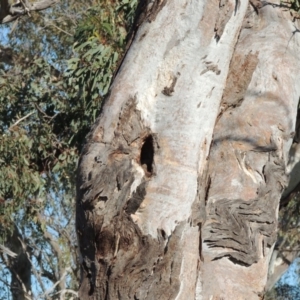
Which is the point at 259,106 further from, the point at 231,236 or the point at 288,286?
the point at 288,286

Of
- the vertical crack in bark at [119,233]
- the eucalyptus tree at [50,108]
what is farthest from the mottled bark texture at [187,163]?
the eucalyptus tree at [50,108]

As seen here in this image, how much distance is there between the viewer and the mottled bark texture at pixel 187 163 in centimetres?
238

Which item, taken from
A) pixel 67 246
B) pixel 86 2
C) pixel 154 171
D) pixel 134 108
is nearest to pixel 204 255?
pixel 154 171

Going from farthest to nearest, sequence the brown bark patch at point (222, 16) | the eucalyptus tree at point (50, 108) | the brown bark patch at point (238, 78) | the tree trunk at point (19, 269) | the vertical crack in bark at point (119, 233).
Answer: the tree trunk at point (19, 269), the eucalyptus tree at point (50, 108), the brown bark patch at point (238, 78), the brown bark patch at point (222, 16), the vertical crack in bark at point (119, 233)

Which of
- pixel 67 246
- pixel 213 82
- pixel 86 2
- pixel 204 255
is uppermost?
pixel 213 82

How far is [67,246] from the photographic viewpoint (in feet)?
40.0

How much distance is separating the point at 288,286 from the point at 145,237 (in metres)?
13.3

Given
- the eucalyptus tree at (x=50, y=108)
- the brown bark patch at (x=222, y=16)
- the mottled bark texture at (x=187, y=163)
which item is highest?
the brown bark patch at (x=222, y=16)

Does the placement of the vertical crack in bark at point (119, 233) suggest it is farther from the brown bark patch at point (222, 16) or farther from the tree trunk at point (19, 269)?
the tree trunk at point (19, 269)

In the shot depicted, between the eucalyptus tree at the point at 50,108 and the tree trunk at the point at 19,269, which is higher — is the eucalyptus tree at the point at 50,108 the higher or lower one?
the higher one

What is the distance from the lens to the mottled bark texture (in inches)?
93.6

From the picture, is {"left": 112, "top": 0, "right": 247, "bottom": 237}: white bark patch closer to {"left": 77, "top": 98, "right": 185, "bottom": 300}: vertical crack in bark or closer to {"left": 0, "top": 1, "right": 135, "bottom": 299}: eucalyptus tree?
{"left": 77, "top": 98, "right": 185, "bottom": 300}: vertical crack in bark

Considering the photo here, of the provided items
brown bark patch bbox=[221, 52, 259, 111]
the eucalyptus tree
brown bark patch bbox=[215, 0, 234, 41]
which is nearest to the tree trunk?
the eucalyptus tree

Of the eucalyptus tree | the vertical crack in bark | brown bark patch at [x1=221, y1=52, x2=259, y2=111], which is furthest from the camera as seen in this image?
the eucalyptus tree
